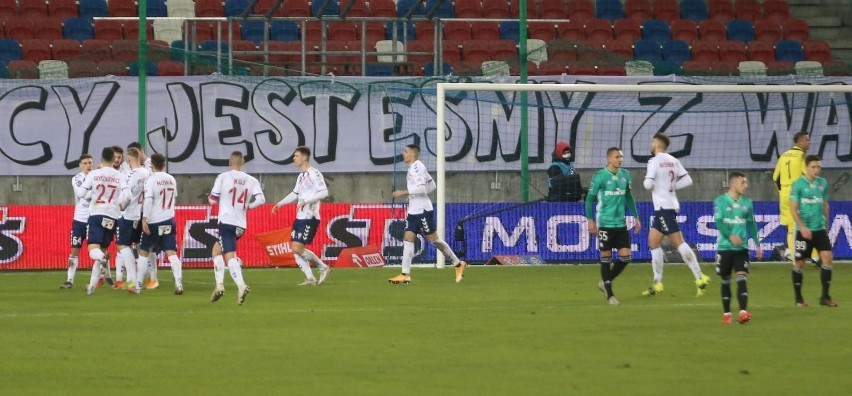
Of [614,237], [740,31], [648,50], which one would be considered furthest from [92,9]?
[614,237]

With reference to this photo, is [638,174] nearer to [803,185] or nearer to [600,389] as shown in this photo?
[803,185]

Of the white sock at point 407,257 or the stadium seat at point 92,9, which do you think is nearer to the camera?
the white sock at point 407,257

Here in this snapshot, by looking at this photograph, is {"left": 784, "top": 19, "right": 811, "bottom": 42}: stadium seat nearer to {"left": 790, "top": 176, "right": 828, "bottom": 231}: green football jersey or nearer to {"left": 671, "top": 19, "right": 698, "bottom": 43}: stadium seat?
{"left": 671, "top": 19, "right": 698, "bottom": 43}: stadium seat

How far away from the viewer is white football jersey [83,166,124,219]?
19406 mm

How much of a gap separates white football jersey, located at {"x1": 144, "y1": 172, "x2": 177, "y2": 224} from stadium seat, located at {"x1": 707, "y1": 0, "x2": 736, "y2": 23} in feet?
61.3

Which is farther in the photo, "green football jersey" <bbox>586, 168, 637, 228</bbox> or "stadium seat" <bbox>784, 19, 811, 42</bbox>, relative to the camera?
"stadium seat" <bbox>784, 19, 811, 42</bbox>

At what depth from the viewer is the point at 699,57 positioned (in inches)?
1237

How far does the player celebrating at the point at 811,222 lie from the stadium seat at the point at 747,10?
60.6ft

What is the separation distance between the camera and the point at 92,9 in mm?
30469

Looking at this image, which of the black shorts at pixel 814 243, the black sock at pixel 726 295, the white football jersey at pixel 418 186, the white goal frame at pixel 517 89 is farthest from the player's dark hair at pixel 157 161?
the black shorts at pixel 814 243

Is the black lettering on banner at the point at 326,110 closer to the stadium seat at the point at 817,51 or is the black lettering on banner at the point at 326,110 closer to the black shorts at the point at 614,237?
the black shorts at the point at 614,237

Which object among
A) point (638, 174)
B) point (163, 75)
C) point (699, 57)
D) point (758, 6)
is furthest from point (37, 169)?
point (758, 6)

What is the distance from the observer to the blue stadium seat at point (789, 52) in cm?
3178

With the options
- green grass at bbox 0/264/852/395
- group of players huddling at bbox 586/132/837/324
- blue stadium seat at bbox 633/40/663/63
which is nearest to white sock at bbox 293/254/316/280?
green grass at bbox 0/264/852/395
